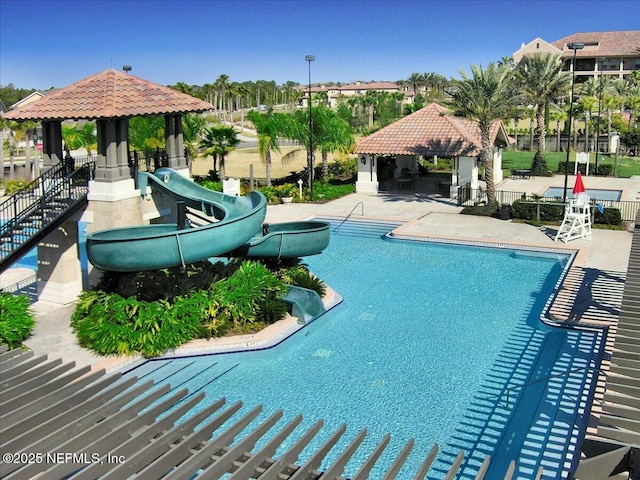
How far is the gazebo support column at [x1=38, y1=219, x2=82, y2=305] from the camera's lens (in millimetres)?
17438

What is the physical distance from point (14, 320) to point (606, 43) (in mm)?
101699

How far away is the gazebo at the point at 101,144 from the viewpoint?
631 inches

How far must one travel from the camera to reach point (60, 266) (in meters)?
17.5

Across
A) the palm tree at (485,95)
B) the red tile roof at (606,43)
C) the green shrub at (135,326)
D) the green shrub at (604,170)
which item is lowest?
the green shrub at (135,326)

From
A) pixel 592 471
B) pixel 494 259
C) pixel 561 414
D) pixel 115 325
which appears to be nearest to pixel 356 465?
pixel 561 414

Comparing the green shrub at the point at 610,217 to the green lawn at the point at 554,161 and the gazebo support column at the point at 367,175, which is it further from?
the green lawn at the point at 554,161

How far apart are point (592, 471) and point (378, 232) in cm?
→ 2157

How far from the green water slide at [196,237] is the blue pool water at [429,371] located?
217 cm

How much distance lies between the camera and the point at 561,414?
11531 millimetres

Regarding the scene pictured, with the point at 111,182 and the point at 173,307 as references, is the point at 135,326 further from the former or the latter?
the point at 111,182

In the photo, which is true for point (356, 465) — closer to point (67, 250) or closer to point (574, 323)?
point (574, 323)

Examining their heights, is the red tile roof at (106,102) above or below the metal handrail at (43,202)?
above

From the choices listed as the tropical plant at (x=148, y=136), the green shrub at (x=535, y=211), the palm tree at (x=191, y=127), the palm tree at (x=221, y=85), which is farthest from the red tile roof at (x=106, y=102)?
the palm tree at (x=221, y=85)

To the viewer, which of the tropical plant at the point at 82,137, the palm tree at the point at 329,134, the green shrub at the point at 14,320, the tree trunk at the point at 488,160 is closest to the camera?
the green shrub at the point at 14,320
